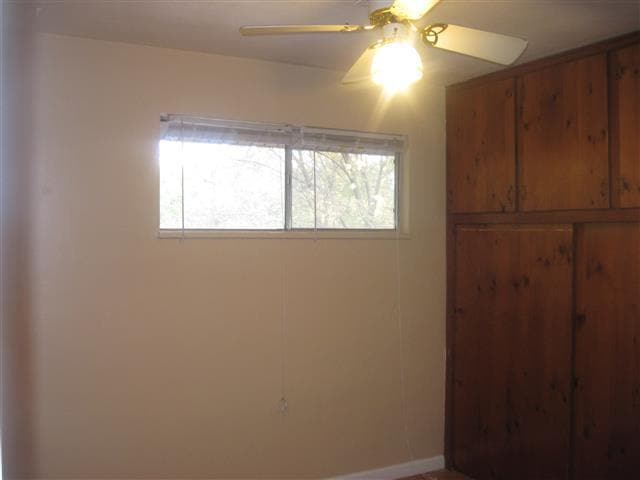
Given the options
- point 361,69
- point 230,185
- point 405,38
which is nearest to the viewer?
point 405,38

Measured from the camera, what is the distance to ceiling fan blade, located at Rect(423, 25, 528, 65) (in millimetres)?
1630

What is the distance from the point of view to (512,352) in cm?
280

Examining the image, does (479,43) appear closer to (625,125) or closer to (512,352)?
(625,125)

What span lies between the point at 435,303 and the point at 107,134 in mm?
2063

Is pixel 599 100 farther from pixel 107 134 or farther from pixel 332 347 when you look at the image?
pixel 107 134

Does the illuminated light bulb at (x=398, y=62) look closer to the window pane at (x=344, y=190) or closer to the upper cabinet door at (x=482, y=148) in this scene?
the window pane at (x=344, y=190)

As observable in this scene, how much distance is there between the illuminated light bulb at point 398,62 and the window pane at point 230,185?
121 centimetres

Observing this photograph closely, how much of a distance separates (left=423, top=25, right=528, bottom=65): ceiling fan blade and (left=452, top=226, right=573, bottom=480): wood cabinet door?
1.16 meters

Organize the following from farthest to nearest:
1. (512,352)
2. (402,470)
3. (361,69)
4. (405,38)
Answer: (402,470), (512,352), (361,69), (405,38)

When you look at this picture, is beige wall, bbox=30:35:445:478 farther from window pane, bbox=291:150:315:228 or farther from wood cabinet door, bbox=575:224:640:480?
wood cabinet door, bbox=575:224:640:480

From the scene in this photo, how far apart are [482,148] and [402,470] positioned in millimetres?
1942

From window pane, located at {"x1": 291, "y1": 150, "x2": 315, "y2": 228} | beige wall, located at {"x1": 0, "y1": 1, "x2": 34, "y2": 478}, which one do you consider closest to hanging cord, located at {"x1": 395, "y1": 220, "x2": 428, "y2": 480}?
window pane, located at {"x1": 291, "y1": 150, "x2": 315, "y2": 228}

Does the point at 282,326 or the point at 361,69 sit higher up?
the point at 361,69

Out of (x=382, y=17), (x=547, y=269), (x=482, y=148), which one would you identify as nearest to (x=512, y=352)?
(x=547, y=269)
